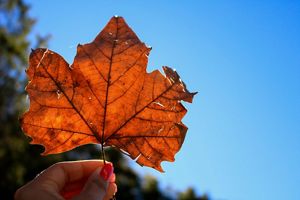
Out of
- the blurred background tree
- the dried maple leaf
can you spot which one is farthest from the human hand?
the blurred background tree

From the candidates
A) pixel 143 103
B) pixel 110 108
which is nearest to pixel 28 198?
pixel 110 108

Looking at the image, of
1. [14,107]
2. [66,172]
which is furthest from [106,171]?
[14,107]

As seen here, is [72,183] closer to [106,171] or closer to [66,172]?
[66,172]

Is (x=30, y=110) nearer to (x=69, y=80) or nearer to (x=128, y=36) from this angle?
(x=69, y=80)

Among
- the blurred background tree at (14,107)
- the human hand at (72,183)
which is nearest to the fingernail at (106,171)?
the human hand at (72,183)

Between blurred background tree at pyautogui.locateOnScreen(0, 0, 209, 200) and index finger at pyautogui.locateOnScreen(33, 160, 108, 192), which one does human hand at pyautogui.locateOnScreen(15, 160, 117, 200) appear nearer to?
index finger at pyautogui.locateOnScreen(33, 160, 108, 192)
